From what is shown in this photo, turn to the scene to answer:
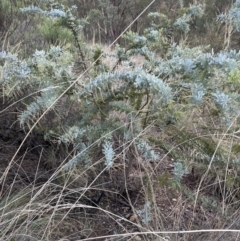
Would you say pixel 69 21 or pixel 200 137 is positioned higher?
pixel 69 21

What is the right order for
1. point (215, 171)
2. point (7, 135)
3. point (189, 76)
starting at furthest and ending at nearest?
1. point (7, 135)
2. point (215, 171)
3. point (189, 76)

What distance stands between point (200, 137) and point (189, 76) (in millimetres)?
351

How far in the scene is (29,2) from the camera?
161 inches

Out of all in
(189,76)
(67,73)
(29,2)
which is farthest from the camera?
(29,2)

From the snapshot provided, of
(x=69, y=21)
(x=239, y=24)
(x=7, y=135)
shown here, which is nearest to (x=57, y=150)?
(x=7, y=135)

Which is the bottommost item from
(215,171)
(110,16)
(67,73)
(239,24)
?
(110,16)

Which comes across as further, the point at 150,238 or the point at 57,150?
the point at 57,150

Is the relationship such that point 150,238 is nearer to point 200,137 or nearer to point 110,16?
point 200,137

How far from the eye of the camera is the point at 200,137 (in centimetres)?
212

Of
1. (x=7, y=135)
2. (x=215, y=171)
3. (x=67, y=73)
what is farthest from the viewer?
(x=7, y=135)

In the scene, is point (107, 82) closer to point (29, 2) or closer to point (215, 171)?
point (215, 171)

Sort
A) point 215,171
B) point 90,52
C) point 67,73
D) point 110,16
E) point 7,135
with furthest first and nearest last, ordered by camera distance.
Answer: point 110,16, point 7,135, point 90,52, point 215,171, point 67,73

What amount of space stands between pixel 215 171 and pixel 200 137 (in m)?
0.20

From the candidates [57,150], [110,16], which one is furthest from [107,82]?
[110,16]
